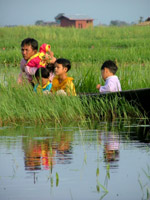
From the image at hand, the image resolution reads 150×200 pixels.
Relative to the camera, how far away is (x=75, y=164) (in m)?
5.39

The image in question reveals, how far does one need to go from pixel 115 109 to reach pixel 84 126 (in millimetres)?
1053

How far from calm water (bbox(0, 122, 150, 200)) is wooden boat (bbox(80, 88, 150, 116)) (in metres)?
1.34

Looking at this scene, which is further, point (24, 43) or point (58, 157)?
point (24, 43)

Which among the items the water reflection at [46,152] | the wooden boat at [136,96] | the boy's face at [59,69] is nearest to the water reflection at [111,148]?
the water reflection at [46,152]

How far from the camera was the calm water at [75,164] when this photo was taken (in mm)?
4496

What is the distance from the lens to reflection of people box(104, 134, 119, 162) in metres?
5.63

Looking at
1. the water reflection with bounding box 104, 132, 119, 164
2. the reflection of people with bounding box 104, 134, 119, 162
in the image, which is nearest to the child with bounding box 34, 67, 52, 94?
the water reflection with bounding box 104, 132, 119, 164

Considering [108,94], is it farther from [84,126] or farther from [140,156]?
[140,156]

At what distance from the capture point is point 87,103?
8836 mm

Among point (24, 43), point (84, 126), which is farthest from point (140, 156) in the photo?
point (24, 43)

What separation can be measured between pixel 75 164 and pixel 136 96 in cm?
369

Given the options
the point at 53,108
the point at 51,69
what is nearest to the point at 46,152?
the point at 53,108

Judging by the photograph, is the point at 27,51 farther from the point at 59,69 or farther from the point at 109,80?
the point at 109,80

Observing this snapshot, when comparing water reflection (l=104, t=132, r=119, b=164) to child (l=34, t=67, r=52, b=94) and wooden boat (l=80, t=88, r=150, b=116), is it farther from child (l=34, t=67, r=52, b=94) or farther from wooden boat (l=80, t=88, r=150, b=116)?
child (l=34, t=67, r=52, b=94)
